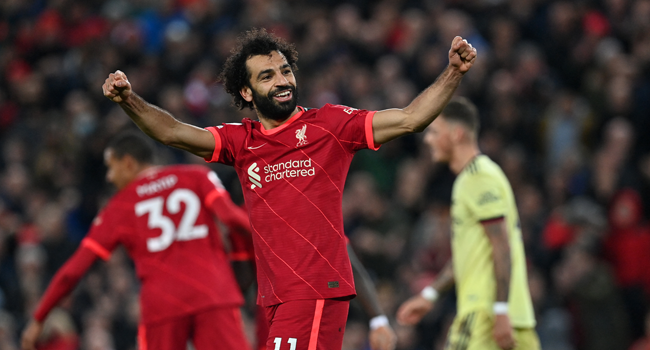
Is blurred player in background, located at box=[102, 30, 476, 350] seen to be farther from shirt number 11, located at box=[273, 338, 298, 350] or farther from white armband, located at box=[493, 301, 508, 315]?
white armband, located at box=[493, 301, 508, 315]

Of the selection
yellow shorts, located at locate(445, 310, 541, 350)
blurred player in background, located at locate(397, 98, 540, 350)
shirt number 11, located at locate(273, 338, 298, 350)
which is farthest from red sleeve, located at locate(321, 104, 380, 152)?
yellow shorts, located at locate(445, 310, 541, 350)

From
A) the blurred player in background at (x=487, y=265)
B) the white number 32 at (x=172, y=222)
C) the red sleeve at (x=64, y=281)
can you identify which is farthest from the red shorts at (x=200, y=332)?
the blurred player in background at (x=487, y=265)

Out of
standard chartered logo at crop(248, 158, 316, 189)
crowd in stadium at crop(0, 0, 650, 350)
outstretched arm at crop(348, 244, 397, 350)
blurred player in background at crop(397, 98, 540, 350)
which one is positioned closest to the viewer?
standard chartered logo at crop(248, 158, 316, 189)

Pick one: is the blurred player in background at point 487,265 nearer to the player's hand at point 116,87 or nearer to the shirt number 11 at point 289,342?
the shirt number 11 at point 289,342

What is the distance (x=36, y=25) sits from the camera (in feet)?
53.3

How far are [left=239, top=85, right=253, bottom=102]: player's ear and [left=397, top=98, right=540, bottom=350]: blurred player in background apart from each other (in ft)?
5.97

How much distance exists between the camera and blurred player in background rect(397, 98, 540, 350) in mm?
5480

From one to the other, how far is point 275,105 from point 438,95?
0.95 metres

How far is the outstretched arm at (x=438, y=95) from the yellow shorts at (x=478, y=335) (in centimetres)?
188

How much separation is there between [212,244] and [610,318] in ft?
15.6

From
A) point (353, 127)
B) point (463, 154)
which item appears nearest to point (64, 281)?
point (463, 154)

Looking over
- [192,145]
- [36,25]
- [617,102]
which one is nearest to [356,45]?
[617,102]

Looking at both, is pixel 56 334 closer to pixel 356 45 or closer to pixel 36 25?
pixel 356 45

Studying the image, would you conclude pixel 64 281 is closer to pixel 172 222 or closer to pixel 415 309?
pixel 172 222
